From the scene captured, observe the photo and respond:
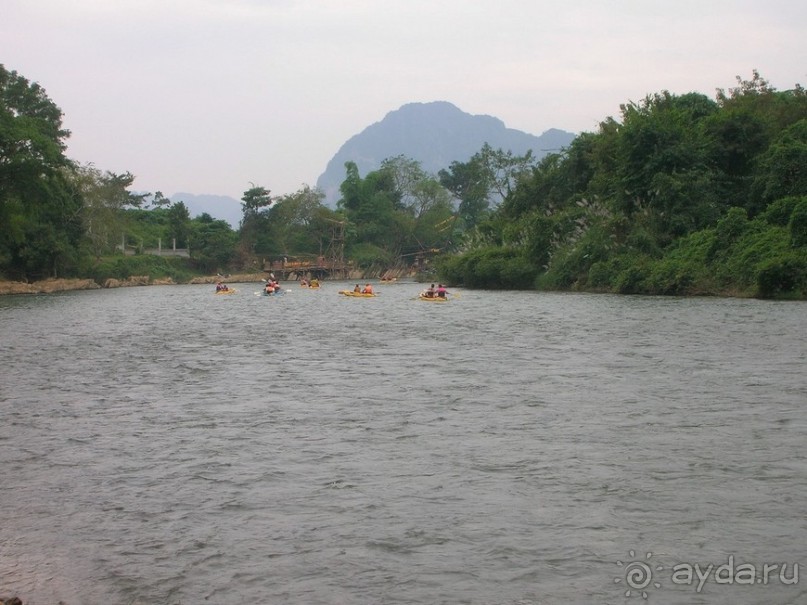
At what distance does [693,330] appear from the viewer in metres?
24.7

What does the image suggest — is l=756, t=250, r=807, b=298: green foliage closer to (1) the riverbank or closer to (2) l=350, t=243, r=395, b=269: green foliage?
(1) the riverbank

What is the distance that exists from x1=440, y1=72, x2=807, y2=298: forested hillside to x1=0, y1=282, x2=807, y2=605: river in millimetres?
18618

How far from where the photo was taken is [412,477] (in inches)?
394

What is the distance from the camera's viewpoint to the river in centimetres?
716

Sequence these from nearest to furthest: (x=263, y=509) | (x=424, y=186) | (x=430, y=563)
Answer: (x=430, y=563) < (x=263, y=509) < (x=424, y=186)

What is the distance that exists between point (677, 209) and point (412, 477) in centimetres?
4013

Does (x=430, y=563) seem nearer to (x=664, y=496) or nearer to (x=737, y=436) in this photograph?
(x=664, y=496)

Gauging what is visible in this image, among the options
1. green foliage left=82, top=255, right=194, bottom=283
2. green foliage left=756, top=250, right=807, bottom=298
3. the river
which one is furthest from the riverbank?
green foliage left=756, top=250, right=807, bottom=298

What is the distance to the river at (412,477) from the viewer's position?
716 cm

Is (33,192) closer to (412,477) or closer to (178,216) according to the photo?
(178,216)

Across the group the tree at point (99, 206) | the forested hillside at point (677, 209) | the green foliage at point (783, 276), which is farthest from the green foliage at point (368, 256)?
the green foliage at point (783, 276)

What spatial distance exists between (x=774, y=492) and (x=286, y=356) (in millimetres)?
14357

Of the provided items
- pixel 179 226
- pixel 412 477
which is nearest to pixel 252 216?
pixel 179 226

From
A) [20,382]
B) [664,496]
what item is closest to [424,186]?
[20,382]
